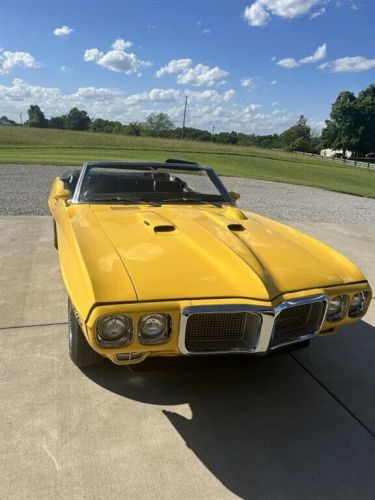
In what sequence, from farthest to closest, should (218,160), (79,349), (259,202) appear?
(218,160)
(259,202)
(79,349)

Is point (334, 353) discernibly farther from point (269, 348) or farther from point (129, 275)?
point (129, 275)

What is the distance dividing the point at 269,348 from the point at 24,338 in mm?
1865

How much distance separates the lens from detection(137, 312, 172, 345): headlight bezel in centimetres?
203

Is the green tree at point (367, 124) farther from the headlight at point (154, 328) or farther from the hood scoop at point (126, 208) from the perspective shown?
the headlight at point (154, 328)

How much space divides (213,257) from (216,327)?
1.48 feet

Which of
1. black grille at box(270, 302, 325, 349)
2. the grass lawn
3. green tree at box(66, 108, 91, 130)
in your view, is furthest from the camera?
green tree at box(66, 108, 91, 130)

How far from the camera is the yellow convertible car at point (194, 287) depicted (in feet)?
6.69

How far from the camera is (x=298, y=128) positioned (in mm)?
91750

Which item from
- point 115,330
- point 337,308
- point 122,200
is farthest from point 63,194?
point 337,308

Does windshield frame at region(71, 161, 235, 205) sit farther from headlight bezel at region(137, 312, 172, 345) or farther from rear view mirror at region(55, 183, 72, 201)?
headlight bezel at region(137, 312, 172, 345)

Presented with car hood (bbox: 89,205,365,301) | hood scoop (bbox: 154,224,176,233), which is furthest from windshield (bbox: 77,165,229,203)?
hood scoop (bbox: 154,224,176,233)

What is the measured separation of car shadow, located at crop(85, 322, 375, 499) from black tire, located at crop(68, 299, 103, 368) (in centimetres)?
10

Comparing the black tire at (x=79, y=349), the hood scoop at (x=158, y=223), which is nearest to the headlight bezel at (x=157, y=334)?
the black tire at (x=79, y=349)

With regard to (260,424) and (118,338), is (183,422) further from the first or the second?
(118,338)
